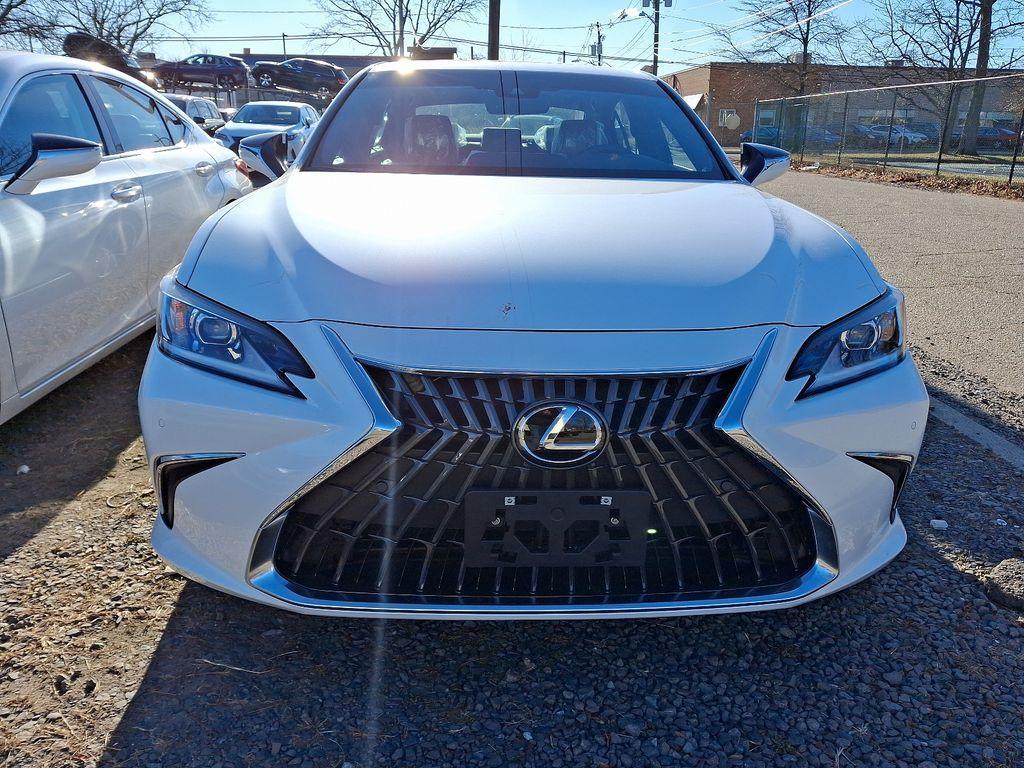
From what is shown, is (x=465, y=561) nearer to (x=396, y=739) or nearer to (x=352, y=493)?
(x=352, y=493)

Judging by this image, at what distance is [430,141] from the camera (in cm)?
324

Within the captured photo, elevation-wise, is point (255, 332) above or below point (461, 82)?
below

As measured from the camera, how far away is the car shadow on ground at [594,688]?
6.00ft

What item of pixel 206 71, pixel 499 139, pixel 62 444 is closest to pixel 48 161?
pixel 62 444

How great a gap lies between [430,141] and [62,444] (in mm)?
1936

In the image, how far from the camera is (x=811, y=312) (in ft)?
6.43

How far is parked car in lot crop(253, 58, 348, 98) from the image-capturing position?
3206 centimetres

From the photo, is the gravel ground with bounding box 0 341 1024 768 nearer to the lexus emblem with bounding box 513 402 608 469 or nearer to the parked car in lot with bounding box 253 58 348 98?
the lexus emblem with bounding box 513 402 608 469

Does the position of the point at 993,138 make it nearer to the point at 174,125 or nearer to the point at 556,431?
the point at 174,125

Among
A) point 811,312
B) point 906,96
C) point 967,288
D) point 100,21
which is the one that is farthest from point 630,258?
point 100,21

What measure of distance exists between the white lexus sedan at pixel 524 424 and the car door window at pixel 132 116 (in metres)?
2.51

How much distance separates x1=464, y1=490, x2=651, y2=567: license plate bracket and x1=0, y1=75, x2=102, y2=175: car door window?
241cm

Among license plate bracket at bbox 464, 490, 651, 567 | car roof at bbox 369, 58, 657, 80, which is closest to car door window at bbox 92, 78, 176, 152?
car roof at bbox 369, 58, 657, 80

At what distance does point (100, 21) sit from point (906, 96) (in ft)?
96.0
